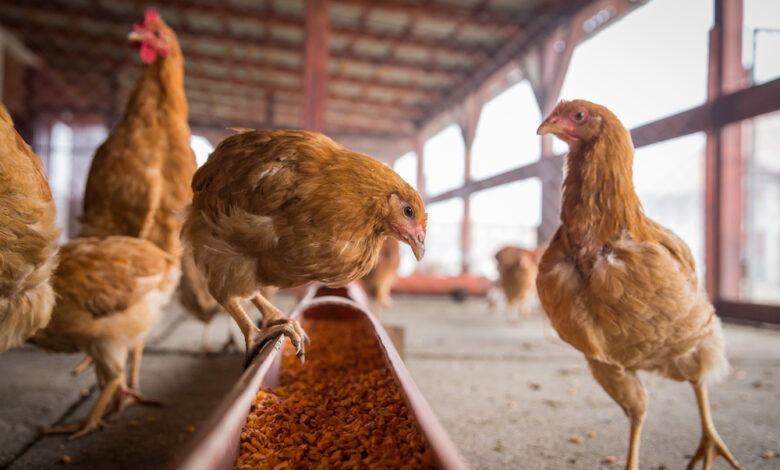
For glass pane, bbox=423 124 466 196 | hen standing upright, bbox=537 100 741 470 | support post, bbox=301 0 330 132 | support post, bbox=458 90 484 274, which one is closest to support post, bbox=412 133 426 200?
glass pane, bbox=423 124 466 196

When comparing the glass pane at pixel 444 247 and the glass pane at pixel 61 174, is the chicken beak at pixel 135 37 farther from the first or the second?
the glass pane at pixel 61 174

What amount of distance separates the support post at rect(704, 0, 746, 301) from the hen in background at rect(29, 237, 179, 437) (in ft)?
7.84

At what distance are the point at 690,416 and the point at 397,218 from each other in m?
1.74

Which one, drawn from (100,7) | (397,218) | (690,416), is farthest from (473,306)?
(100,7)

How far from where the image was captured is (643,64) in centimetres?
105

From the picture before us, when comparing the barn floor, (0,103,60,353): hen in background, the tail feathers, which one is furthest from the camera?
the barn floor

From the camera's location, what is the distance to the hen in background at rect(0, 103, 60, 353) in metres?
0.99

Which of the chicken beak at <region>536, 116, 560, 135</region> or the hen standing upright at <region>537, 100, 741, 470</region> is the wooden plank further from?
the chicken beak at <region>536, 116, 560, 135</region>

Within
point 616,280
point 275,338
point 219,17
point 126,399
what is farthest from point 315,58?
point 616,280

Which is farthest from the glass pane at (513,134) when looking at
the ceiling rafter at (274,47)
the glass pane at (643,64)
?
the ceiling rafter at (274,47)

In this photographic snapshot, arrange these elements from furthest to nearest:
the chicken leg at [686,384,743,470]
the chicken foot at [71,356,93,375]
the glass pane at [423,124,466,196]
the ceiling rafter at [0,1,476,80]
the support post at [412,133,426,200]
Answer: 1. the ceiling rafter at [0,1,476,80]
2. the support post at [412,133,426,200]
3. the glass pane at [423,124,466,196]
4. the chicken foot at [71,356,93,375]
5. the chicken leg at [686,384,743,470]

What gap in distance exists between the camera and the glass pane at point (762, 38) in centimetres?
163

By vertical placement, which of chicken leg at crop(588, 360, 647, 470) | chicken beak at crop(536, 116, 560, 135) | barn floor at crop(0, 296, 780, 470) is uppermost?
chicken beak at crop(536, 116, 560, 135)

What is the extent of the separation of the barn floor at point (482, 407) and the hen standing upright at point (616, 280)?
452mm
